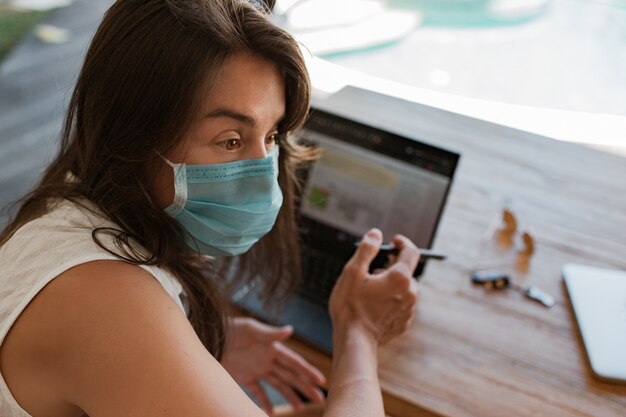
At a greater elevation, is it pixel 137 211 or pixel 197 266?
pixel 137 211

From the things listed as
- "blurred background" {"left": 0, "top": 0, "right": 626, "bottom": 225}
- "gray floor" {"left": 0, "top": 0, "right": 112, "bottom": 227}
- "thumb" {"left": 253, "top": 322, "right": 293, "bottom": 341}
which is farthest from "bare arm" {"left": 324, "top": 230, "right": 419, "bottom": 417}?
"gray floor" {"left": 0, "top": 0, "right": 112, "bottom": 227}

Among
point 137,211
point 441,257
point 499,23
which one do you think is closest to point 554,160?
point 441,257

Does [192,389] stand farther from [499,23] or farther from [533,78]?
[499,23]

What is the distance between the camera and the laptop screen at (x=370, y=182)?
48.1 inches

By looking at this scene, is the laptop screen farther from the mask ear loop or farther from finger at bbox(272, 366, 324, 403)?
the mask ear loop

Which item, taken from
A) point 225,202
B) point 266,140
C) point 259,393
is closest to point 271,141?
point 266,140

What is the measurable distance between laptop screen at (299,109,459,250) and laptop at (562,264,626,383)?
291mm

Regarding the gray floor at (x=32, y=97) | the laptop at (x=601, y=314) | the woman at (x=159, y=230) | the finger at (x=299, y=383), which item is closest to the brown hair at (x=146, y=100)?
the woman at (x=159, y=230)

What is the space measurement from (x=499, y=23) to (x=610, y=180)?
4.19 meters

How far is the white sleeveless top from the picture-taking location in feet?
2.78

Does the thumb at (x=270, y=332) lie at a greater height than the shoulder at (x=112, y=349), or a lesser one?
lesser

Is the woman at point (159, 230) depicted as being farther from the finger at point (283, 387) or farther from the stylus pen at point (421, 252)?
the finger at point (283, 387)

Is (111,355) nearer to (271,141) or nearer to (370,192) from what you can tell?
(271,141)

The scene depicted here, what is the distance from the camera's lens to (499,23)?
5.39 m
